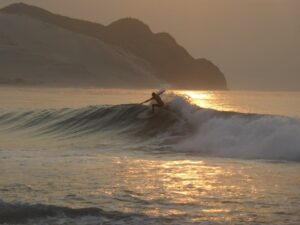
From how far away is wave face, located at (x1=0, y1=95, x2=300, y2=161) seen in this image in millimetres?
16291

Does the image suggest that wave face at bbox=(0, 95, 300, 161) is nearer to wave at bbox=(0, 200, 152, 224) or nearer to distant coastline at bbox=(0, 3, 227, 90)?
wave at bbox=(0, 200, 152, 224)

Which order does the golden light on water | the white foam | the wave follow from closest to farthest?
the wave
the white foam
the golden light on water

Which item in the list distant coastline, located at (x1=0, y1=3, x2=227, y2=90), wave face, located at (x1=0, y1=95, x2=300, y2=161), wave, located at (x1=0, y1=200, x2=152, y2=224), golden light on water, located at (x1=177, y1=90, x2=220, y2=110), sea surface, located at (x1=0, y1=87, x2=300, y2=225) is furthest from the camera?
distant coastline, located at (x1=0, y1=3, x2=227, y2=90)

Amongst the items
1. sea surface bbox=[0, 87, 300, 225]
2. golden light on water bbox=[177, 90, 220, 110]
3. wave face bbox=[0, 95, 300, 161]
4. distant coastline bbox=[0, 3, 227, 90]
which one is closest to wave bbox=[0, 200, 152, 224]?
sea surface bbox=[0, 87, 300, 225]

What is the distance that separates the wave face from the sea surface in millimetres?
50

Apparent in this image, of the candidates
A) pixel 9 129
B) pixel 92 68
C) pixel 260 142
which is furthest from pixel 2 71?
pixel 260 142

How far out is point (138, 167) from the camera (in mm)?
12922

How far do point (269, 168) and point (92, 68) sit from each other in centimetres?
17130

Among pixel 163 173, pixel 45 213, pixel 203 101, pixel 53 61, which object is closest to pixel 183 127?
pixel 163 173

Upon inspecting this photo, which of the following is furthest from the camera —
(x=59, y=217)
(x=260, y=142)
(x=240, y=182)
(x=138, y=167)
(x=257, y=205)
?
(x=260, y=142)

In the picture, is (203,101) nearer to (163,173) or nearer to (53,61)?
(163,173)

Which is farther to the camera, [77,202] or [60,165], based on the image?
[60,165]

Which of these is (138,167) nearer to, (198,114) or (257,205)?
(257,205)

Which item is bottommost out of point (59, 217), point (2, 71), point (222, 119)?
point (59, 217)
